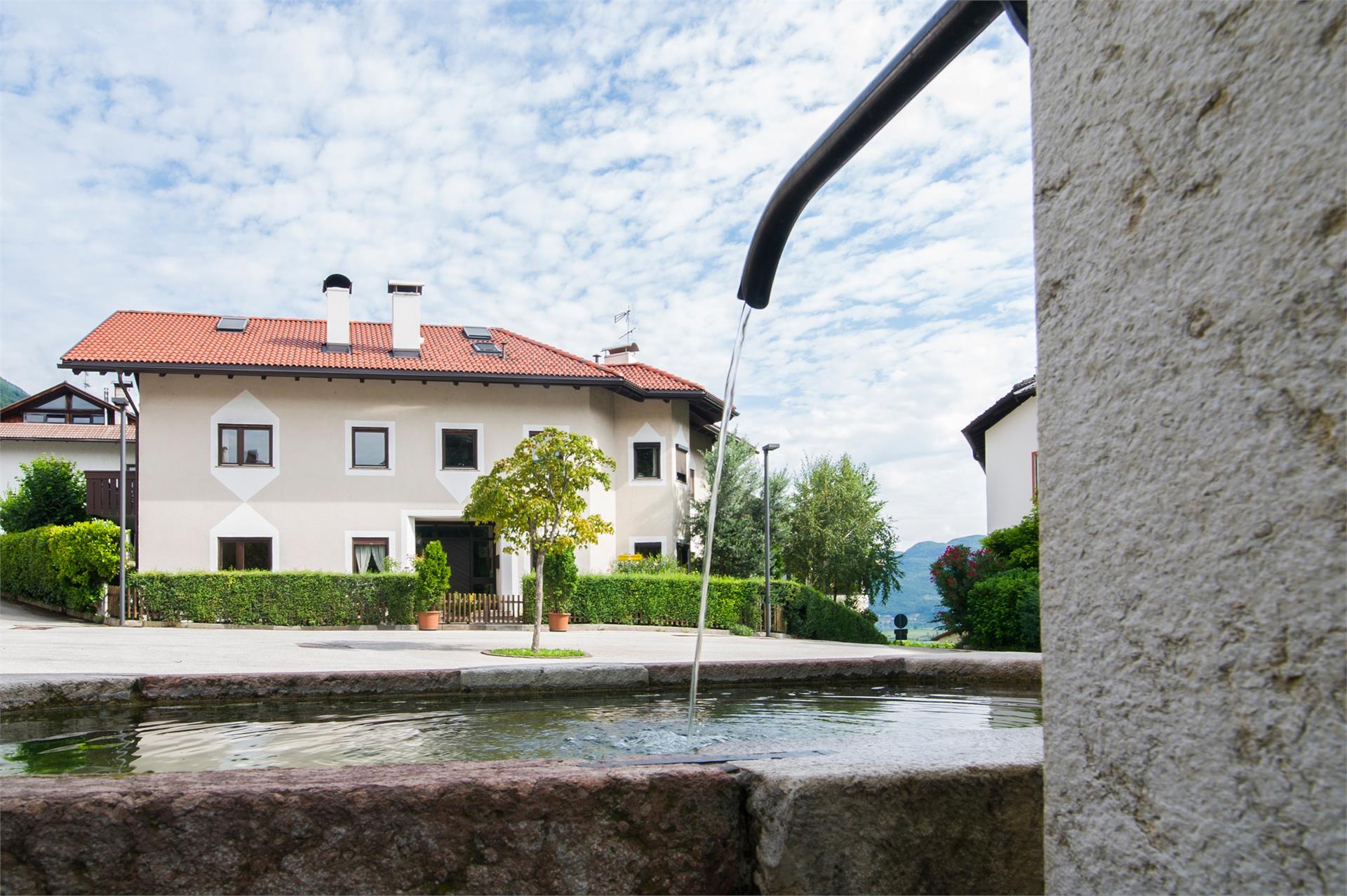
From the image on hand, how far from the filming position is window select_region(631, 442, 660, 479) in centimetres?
2677

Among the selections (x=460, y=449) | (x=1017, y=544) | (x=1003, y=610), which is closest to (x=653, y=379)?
Answer: (x=460, y=449)

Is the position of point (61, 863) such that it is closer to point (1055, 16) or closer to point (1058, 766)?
point (1058, 766)

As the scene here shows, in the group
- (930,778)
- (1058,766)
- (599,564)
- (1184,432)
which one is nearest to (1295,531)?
(1184,432)

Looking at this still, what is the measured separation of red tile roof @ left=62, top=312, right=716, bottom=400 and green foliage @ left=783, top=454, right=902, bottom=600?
358 inches

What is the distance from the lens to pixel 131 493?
2411 centimetres

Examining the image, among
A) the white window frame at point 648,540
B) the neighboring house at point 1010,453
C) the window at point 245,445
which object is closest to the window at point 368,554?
the window at point 245,445

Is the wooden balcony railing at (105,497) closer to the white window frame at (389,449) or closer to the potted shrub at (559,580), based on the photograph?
the white window frame at (389,449)

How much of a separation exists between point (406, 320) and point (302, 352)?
2.70 m

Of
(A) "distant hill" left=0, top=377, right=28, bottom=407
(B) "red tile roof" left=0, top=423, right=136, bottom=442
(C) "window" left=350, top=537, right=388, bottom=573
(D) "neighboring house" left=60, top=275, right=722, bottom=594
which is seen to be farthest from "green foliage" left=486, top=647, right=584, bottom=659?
(A) "distant hill" left=0, top=377, right=28, bottom=407

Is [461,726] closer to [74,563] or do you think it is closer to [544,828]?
[544,828]

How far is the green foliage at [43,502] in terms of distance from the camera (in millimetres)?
31000

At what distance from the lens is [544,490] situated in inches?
578

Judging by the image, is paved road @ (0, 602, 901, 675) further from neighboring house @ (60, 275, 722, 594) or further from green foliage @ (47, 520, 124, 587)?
neighboring house @ (60, 275, 722, 594)

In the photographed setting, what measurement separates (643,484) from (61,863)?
24.8 metres
